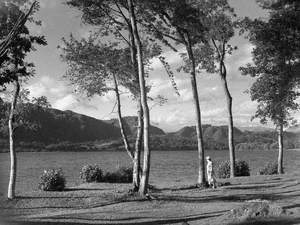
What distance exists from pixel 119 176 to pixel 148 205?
15.1 meters

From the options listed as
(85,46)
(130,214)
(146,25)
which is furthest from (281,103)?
(130,214)

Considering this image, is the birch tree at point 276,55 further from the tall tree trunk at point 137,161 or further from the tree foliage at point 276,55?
the tall tree trunk at point 137,161

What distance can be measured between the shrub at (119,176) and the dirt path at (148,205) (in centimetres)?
476

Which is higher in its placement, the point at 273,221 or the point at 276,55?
the point at 276,55

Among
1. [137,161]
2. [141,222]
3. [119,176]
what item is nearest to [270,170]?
[119,176]

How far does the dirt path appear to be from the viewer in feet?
61.8

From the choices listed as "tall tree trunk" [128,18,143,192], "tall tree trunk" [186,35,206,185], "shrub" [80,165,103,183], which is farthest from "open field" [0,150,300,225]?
"shrub" [80,165,103,183]

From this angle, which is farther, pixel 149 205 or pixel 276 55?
pixel 276 55

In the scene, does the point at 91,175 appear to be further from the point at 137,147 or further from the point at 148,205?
the point at 148,205

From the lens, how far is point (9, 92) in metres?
27.8

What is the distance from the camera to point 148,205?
880 inches

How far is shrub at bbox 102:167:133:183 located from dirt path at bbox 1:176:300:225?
4.76 meters

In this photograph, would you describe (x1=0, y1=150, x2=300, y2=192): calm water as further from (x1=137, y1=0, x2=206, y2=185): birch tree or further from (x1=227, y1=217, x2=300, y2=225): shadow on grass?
(x1=227, y1=217, x2=300, y2=225): shadow on grass

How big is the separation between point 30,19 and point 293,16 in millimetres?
14492
